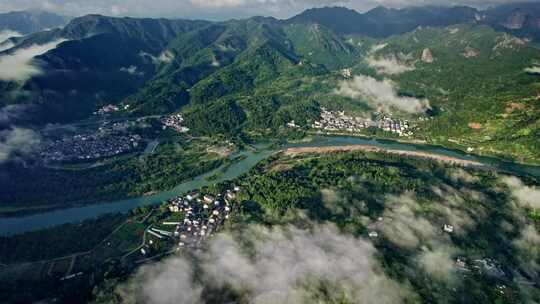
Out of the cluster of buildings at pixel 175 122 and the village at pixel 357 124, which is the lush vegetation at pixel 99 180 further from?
the village at pixel 357 124

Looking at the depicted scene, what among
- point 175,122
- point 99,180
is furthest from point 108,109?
A: point 99,180

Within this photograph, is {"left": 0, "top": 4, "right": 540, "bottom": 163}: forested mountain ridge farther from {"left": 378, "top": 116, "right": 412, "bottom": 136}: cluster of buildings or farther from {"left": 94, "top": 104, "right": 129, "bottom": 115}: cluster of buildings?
{"left": 378, "top": 116, "right": 412, "bottom": 136}: cluster of buildings

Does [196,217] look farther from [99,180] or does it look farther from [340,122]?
[340,122]

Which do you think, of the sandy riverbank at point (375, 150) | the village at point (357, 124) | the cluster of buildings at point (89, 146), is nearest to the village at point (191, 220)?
the sandy riverbank at point (375, 150)

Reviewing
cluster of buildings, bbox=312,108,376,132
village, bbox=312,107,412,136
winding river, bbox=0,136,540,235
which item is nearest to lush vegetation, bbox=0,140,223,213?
winding river, bbox=0,136,540,235

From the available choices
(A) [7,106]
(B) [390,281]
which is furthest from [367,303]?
(A) [7,106]

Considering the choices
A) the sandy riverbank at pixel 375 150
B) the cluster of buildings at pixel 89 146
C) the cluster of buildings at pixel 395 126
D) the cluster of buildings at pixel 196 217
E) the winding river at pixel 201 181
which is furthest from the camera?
the cluster of buildings at pixel 395 126

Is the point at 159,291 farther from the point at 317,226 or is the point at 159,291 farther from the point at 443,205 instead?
the point at 443,205

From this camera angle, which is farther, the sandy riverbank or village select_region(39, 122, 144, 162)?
village select_region(39, 122, 144, 162)
